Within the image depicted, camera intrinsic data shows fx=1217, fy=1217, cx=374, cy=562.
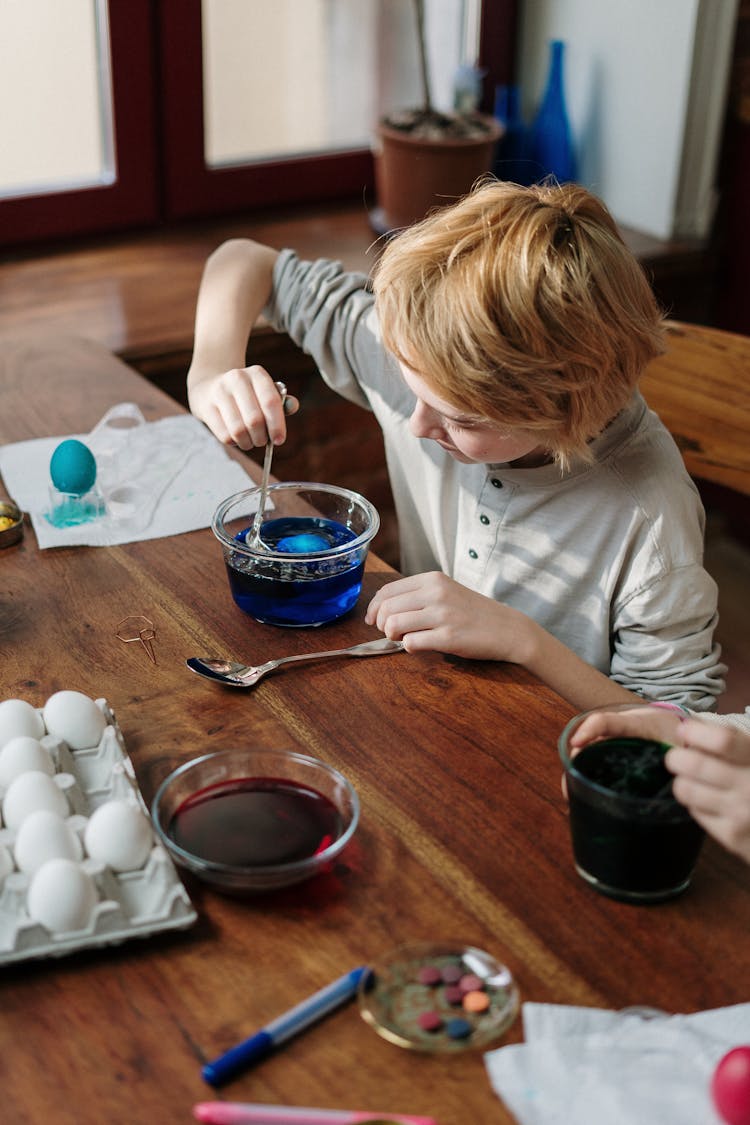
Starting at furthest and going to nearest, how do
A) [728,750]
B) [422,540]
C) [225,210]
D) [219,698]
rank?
[225,210], [422,540], [219,698], [728,750]

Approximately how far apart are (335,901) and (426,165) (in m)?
1.72

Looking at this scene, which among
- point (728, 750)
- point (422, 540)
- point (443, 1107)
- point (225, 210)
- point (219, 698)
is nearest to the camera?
point (443, 1107)

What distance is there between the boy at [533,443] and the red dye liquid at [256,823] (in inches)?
9.1

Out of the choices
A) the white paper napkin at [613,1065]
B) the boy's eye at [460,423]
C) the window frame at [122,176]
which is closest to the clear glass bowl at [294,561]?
the boy's eye at [460,423]

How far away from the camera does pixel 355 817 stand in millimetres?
825

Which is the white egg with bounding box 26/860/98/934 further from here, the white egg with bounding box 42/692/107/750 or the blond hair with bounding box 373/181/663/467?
the blond hair with bounding box 373/181/663/467

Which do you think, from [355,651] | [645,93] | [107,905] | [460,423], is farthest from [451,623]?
[645,93]

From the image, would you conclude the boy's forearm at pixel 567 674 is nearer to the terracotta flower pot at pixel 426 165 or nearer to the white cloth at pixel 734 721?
the white cloth at pixel 734 721

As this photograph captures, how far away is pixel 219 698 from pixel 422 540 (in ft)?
1.88

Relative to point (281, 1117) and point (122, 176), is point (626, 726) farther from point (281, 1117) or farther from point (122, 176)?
point (122, 176)

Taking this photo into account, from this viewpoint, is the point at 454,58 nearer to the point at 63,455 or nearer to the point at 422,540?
the point at 422,540

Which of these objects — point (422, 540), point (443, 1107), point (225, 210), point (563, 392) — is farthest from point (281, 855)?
point (225, 210)

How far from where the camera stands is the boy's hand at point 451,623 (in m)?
1.04

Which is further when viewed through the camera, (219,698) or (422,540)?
(422,540)
